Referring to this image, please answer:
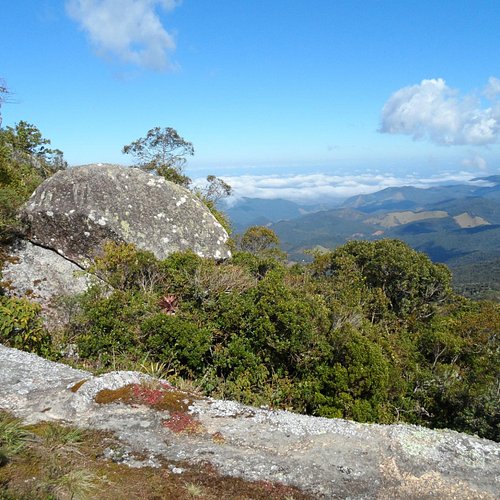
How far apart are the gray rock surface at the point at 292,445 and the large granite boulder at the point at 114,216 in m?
8.81

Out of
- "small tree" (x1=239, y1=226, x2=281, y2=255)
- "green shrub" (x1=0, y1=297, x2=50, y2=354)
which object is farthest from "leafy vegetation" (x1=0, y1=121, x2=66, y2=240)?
"small tree" (x1=239, y1=226, x2=281, y2=255)

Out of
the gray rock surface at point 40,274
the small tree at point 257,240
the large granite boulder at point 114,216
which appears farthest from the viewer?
the small tree at point 257,240

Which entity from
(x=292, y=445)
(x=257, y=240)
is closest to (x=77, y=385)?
(x=292, y=445)

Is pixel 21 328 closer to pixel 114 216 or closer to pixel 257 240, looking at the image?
pixel 114 216

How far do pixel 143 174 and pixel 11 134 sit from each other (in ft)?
71.2

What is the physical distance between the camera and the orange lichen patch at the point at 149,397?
738 cm

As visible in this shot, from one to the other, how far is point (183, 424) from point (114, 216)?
1139 cm

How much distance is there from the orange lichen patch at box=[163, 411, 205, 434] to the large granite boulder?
9687 mm

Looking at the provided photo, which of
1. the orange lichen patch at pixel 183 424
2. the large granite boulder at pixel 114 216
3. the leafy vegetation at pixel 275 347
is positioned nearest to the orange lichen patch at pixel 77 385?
the orange lichen patch at pixel 183 424

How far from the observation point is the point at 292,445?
6.48 m

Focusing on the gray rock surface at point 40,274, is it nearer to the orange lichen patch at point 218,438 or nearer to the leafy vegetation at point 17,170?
the leafy vegetation at point 17,170

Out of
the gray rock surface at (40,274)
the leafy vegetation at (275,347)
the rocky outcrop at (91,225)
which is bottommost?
the leafy vegetation at (275,347)

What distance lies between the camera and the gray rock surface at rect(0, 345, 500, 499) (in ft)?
18.5

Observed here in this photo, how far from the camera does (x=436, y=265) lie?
2203 centimetres
